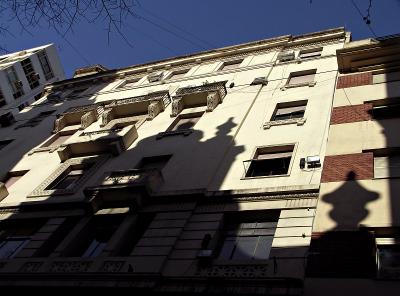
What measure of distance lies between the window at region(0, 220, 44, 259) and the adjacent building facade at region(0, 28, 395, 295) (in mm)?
48

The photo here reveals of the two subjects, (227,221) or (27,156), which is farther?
(27,156)

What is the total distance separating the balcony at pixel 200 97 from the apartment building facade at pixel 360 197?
6009 mm

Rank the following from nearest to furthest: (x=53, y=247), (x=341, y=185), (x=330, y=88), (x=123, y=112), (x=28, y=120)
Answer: (x=341, y=185)
(x=53, y=247)
(x=330, y=88)
(x=123, y=112)
(x=28, y=120)

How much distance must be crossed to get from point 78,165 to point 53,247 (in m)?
5.56

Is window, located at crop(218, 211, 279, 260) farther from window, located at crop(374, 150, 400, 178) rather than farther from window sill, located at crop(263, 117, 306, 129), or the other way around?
window sill, located at crop(263, 117, 306, 129)

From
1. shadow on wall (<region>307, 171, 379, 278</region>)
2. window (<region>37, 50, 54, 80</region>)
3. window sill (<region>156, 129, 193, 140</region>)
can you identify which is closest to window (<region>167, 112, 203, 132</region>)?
window sill (<region>156, 129, 193, 140</region>)

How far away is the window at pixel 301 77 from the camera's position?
23031mm

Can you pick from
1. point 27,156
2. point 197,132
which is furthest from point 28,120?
point 197,132

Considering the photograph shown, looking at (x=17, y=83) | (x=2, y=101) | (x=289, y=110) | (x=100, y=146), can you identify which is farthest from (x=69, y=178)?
(x=17, y=83)

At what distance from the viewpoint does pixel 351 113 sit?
17.1 m

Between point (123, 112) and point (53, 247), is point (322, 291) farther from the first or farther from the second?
point (123, 112)

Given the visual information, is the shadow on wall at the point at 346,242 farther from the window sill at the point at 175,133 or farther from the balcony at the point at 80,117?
the balcony at the point at 80,117

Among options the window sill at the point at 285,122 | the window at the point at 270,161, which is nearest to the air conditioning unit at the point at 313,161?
the window at the point at 270,161

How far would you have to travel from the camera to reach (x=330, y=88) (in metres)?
20.3
